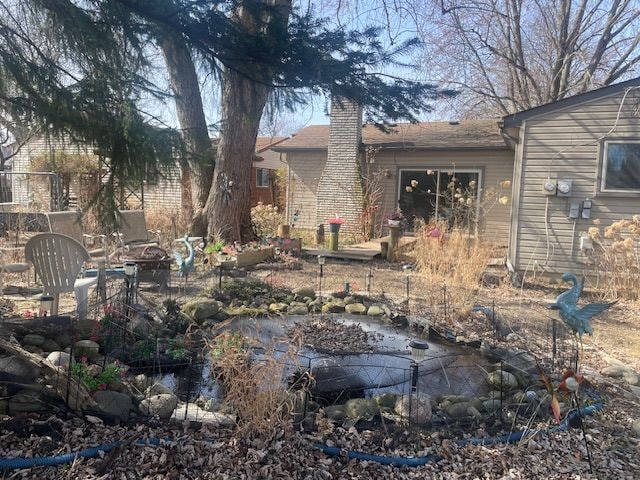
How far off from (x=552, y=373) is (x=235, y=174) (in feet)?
26.3

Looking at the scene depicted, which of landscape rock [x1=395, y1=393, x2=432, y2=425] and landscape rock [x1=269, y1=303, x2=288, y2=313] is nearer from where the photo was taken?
landscape rock [x1=395, y1=393, x2=432, y2=425]

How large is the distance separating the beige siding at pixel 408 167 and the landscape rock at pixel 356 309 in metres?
7.91

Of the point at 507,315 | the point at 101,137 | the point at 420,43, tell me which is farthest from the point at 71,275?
the point at 507,315

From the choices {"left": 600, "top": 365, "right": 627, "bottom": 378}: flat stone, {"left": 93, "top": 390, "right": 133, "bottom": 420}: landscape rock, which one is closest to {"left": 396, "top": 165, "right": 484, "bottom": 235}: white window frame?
{"left": 600, "top": 365, "right": 627, "bottom": 378}: flat stone

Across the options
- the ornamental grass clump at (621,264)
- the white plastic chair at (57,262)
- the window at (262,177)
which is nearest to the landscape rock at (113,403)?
the white plastic chair at (57,262)

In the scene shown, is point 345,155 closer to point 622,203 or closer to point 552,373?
point 622,203

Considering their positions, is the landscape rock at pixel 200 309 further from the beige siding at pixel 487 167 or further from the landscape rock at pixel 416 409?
the beige siding at pixel 487 167

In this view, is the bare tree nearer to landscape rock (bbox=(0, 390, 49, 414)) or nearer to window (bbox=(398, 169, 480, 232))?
window (bbox=(398, 169, 480, 232))

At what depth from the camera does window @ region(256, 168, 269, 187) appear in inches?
835

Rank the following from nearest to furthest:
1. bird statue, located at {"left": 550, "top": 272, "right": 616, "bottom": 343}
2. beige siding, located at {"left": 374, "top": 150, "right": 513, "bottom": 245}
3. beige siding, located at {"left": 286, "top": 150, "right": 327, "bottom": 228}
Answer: bird statue, located at {"left": 550, "top": 272, "right": 616, "bottom": 343} < beige siding, located at {"left": 374, "top": 150, "right": 513, "bottom": 245} < beige siding, located at {"left": 286, "top": 150, "right": 327, "bottom": 228}

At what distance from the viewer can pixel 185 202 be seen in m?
11.6

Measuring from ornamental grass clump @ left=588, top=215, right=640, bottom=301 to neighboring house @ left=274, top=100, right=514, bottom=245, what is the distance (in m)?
4.57

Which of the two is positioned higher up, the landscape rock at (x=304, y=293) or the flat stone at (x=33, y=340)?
the flat stone at (x=33, y=340)

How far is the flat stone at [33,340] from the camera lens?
356 centimetres
